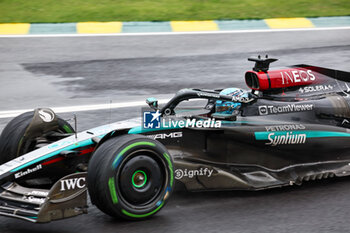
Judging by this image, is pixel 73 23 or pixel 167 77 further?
pixel 73 23

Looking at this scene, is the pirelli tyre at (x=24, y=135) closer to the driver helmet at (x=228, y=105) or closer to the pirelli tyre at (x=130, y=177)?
the pirelli tyre at (x=130, y=177)

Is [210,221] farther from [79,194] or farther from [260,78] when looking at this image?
[260,78]

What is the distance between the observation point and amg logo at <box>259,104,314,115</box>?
6.59 meters

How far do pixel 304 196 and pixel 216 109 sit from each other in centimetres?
124

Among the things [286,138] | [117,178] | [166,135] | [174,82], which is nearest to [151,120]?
[166,135]

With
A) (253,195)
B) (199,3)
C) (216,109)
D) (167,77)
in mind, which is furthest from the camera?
(199,3)

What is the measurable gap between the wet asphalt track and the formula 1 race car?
0.20 m

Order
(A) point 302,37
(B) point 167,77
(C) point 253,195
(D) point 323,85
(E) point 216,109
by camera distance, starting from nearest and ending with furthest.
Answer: (C) point 253,195, (E) point 216,109, (D) point 323,85, (B) point 167,77, (A) point 302,37

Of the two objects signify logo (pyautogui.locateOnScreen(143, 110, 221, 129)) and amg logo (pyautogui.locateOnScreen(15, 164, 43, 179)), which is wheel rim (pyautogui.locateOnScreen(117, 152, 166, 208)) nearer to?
signify logo (pyautogui.locateOnScreen(143, 110, 221, 129))

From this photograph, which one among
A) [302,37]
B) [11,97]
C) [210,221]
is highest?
[302,37]

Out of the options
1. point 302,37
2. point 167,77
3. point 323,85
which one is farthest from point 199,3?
point 323,85

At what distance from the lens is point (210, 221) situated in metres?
5.59

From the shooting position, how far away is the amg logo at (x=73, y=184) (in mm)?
5145

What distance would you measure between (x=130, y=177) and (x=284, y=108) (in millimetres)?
2055
